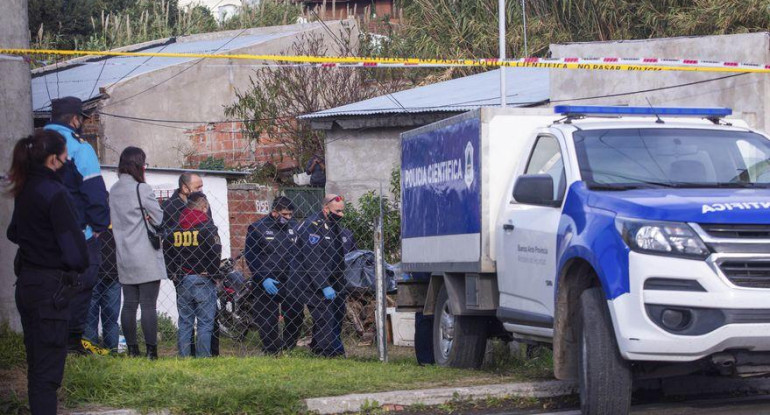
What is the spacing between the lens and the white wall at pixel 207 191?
1581cm

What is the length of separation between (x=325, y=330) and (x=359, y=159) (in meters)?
8.54

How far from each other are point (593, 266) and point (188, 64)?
19.7m

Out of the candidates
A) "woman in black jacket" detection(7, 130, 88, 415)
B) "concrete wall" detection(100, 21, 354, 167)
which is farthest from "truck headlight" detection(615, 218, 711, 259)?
"concrete wall" detection(100, 21, 354, 167)

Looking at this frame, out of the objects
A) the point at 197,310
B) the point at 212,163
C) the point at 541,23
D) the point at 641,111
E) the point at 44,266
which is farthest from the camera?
the point at 541,23

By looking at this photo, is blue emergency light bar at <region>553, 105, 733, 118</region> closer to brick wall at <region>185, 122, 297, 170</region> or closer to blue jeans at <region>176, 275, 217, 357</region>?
blue jeans at <region>176, 275, 217, 357</region>

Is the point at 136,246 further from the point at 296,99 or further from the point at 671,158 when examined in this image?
Answer: the point at 296,99

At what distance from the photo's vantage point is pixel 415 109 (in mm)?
18219

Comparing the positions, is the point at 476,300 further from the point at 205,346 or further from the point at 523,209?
the point at 205,346

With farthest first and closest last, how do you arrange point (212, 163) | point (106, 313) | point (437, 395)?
1. point (212, 163)
2. point (106, 313)
3. point (437, 395)

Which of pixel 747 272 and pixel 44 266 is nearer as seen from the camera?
pixel 747 272

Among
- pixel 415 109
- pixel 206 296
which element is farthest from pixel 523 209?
pixel 415 109

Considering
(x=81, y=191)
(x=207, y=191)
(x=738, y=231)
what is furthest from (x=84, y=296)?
(x=207, y=191)

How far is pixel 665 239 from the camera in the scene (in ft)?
20.8

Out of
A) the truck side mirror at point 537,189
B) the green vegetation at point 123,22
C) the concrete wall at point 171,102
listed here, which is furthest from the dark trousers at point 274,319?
the green vegetation at point 123,22
